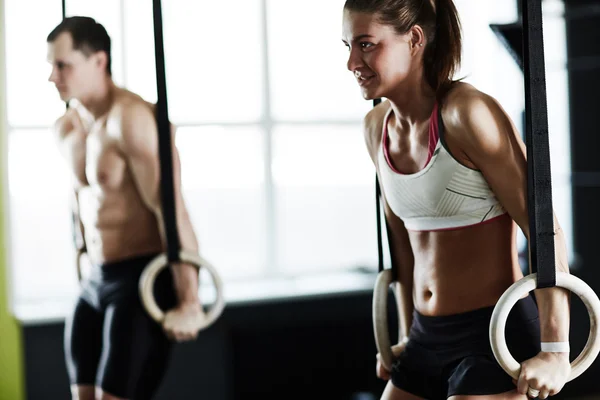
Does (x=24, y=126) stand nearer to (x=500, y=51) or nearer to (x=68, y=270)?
(x=68, y=270)

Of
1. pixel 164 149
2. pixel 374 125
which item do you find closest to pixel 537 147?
pixel 374 125

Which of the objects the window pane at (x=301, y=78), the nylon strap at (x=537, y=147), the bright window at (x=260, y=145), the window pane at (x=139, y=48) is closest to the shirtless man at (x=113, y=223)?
the nylon strap at (x=537, y=147)

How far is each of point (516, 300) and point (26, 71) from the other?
1936 mm

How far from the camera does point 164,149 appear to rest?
112 centimetres

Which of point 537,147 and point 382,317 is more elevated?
point 537,147

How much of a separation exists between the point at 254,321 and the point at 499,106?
6.19ft

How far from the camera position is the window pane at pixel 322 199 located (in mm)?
2920

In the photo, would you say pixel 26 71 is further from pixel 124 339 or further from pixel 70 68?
pixel 124 339

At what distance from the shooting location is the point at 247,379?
2668 mm

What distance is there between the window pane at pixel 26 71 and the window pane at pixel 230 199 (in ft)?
1.83

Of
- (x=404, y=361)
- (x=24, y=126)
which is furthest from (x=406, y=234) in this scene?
(x=24, y=126)

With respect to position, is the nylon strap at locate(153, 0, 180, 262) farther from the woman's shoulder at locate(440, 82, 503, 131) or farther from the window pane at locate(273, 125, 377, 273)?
the window pane at locate(273, 125, 377, 273)

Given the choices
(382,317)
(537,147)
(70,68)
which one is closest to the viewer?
(537,147)

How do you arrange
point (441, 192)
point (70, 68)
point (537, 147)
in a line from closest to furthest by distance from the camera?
point (537, 147), point (441, 192), point (70, 68)
